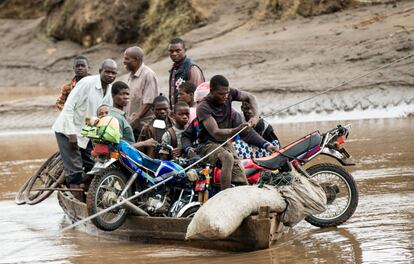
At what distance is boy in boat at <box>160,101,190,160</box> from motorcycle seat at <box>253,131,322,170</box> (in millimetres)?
794

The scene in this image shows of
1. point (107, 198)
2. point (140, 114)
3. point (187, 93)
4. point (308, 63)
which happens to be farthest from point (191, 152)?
point (308, 63)

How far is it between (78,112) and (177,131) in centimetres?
149

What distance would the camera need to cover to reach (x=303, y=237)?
27.7 ft

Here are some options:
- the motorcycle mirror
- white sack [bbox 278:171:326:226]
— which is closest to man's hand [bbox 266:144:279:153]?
white sack [bbox 278:171:326:226]

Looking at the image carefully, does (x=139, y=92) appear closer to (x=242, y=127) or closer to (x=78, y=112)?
(x=78, y=112)

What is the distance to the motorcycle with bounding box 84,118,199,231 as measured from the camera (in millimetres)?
8336

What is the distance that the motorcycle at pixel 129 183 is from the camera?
8.34 meters

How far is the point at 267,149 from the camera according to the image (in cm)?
877

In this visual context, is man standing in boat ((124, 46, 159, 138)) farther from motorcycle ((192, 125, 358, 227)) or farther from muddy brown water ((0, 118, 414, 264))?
motorcycle ((192, 125, 358, 227))

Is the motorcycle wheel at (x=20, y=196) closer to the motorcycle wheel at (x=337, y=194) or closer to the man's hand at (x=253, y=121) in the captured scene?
the man's hand at (x=253, y=121)

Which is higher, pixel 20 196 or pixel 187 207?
pixel 187 207

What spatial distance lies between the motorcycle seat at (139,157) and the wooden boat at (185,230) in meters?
0.48

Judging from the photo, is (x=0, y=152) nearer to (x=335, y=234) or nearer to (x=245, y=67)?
(x=245, y=67)

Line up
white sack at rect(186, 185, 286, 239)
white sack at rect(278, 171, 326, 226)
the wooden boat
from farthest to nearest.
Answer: white sack at rect(278, 171, 326, 226) → the wooden boat → white sack at rect(186, 185, 286, 239)
